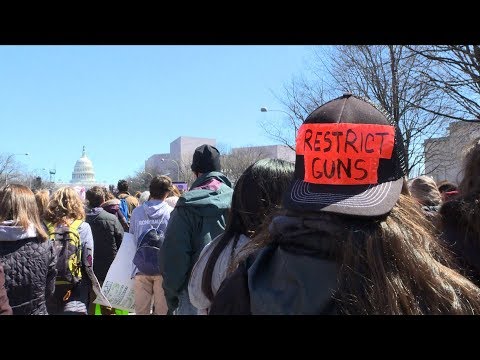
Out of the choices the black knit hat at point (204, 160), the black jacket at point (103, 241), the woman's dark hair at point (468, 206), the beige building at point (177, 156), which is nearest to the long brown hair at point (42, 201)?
the black jacket at point (103, 241)

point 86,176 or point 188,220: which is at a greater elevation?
point 188,220

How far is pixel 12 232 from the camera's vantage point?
3.95 m

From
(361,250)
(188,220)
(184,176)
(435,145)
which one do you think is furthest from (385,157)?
(184,176)

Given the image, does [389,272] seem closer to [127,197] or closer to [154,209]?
[154,209]

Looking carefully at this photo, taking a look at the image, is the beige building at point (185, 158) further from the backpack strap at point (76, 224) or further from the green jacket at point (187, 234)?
the green jacket at point (187, 234)

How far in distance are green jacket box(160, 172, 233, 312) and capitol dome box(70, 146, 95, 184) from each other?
11126 cm

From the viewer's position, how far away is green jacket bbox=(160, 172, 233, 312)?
11.7ft

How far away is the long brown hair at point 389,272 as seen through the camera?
4.23 feet

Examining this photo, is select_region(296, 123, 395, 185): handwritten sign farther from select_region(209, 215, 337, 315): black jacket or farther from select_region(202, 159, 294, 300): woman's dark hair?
select_region(202, 159, 294, 300): woman's dark hair

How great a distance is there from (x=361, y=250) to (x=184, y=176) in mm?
74042

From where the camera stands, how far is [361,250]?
131cm

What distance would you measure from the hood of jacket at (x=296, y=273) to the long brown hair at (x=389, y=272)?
20 millimetres
